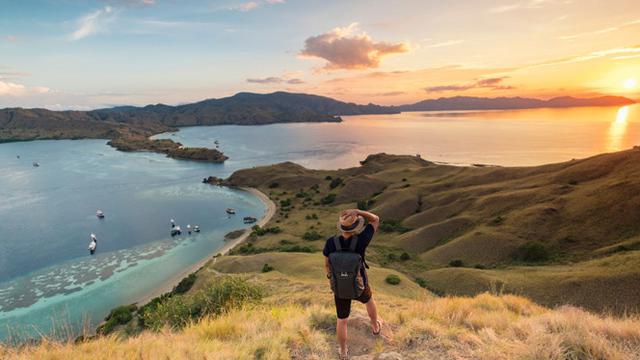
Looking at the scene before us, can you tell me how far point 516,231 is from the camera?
1708 inches

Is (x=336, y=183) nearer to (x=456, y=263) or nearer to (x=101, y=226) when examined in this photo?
(x=101, y=226)

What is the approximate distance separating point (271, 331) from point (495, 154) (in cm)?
19204

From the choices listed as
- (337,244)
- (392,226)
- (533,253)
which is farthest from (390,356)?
(392,226)

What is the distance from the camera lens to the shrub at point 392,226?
191ft

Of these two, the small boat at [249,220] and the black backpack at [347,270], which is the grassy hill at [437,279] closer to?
the black backpack at [347,270]

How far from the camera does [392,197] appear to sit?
243 feet

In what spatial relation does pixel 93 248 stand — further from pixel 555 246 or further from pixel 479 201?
pixel 555 246

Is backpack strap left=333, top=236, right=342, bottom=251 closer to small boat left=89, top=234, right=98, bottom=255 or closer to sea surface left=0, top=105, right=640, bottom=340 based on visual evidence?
sea surface left=0, top=105, right=640, bottom=340

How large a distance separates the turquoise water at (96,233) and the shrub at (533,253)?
40.4 meters

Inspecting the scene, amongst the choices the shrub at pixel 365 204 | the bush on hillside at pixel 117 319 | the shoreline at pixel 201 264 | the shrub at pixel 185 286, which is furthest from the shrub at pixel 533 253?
the shoreline at pixel 201 264

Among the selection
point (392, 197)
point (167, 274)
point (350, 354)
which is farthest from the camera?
point (392, 197)

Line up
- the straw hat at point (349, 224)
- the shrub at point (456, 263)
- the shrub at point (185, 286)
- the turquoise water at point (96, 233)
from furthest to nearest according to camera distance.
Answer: the turquoise water at point (96, 233)
the shrub at point (456, 263)
the shrub at point (185, 286)
the straw hat at point (349, 224)

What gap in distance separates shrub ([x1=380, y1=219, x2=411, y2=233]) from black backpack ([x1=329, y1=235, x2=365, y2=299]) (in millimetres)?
52254

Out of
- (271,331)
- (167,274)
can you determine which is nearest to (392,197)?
(167,274)
